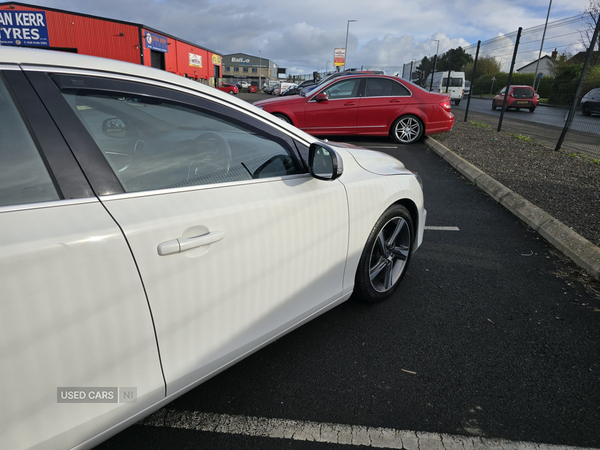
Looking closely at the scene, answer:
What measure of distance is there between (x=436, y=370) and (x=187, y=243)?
166 cm

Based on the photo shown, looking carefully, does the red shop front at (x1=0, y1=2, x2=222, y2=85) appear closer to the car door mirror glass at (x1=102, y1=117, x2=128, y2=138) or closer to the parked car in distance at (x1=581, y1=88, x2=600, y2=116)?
the parked car in distance at (x1=581, y1=88, x2=600, y2=116)

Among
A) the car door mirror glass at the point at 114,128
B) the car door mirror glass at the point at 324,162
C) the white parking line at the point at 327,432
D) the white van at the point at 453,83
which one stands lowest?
the white parking line at the point at 327,432

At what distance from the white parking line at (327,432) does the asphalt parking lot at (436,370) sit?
0.07 ft

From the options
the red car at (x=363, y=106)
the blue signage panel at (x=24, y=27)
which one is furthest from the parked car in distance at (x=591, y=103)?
the blue signage panel at (x=24, y=27)

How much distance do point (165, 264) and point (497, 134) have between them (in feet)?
38.2

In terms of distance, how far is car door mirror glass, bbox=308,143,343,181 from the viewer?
208cm

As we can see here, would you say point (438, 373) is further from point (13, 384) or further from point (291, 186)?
point (13, 384)

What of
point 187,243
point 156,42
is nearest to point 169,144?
point 187,243

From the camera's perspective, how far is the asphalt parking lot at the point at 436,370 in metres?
1.92

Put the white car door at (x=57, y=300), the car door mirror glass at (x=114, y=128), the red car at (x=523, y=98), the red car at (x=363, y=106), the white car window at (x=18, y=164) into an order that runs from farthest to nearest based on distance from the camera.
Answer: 1. the red car at (x=523, y=98)
2. the red car at (x=363, y=106)
3. the car door mirror glass at (x=114, y=128)
4. the white car window at (x=18, y=164)
5. the white car door at (x=57, y=300)

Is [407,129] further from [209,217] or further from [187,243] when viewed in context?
[187,243]

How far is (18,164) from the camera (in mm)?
1284

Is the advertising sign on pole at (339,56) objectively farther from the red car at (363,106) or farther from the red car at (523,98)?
the red car at (363,106)

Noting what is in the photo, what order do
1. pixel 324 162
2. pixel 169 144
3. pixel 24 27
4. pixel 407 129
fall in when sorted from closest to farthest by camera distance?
pixel 169 144 < pixel 324 162 < pixel 407 129 < pixel 24 27
